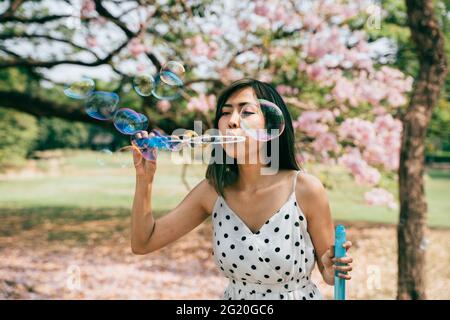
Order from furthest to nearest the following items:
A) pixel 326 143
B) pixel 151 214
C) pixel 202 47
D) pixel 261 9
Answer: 1. pixel 202 47
2. pixel 261 9
3. pixel 326 143
4. pixel 151 214

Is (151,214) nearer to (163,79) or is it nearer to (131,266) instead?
(163,79)

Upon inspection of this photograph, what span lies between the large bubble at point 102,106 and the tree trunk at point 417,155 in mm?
2210

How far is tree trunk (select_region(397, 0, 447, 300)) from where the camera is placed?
3.67 m

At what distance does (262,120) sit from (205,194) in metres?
0.32

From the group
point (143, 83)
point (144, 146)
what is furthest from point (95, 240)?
point (144, 146)

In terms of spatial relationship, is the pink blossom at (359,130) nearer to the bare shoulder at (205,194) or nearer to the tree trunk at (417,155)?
the tree trunk at (417,155)

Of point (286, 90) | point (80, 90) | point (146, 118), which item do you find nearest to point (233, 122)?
point (146, 118)

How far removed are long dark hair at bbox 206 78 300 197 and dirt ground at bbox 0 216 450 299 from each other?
95.5 inches

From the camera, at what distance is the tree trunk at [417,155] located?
3672 millimetres

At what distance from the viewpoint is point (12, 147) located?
1719 centimetres

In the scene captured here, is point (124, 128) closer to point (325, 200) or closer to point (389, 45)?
point (325, 200)

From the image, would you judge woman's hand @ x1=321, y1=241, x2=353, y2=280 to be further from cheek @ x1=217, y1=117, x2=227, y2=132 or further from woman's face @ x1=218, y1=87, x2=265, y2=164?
cheek @ x1=217, y1=117, x2=227, y2=132

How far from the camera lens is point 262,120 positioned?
1.60 metres

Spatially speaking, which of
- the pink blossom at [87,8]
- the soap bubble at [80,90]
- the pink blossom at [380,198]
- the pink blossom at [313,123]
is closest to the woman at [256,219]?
the soap bubble at [80,90]
